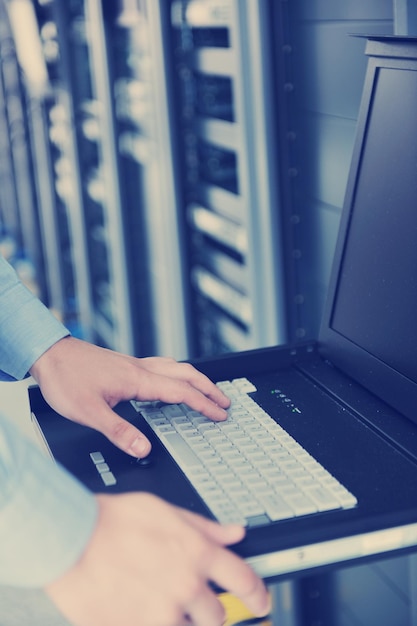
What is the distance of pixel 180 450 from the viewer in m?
1.15

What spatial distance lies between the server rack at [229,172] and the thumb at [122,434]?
1.05 metres

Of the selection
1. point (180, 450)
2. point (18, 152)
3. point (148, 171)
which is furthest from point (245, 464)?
point (18, 152)

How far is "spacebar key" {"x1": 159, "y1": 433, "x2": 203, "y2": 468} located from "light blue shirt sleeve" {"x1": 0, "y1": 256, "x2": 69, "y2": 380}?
0.28 metres

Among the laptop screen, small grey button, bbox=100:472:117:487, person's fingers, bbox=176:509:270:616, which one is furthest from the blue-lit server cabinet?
person's fingers, bbox=176:509:270:616

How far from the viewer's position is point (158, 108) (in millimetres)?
2701

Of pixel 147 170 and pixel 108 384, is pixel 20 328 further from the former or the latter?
pixel 147 170

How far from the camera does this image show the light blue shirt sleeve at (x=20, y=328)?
4.53ft

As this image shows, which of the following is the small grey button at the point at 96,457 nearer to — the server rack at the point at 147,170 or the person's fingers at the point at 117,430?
the person's fingers at the point at 117,430

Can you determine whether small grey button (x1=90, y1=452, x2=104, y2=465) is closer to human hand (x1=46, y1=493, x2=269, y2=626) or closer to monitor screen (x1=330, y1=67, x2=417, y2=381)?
human hand (x1=46, y1=493, x2=269, y2=626)

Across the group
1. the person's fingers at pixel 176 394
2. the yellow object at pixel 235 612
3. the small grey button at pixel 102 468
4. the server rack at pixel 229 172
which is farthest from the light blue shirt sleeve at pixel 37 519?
the server rack at pixel 229 172

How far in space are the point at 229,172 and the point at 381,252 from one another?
1.31 m

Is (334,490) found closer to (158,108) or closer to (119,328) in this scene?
(158,108)

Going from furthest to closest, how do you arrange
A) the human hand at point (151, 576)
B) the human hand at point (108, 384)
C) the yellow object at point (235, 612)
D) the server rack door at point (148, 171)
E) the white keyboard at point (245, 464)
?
the server rack door at point (148, 171) < the yellow object at point (235, 612) < the human hand at point (108, 384) < the white keyboard at point (245, 464) < the human hand at point (151, 576)

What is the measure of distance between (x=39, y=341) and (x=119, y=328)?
8.89 feet
